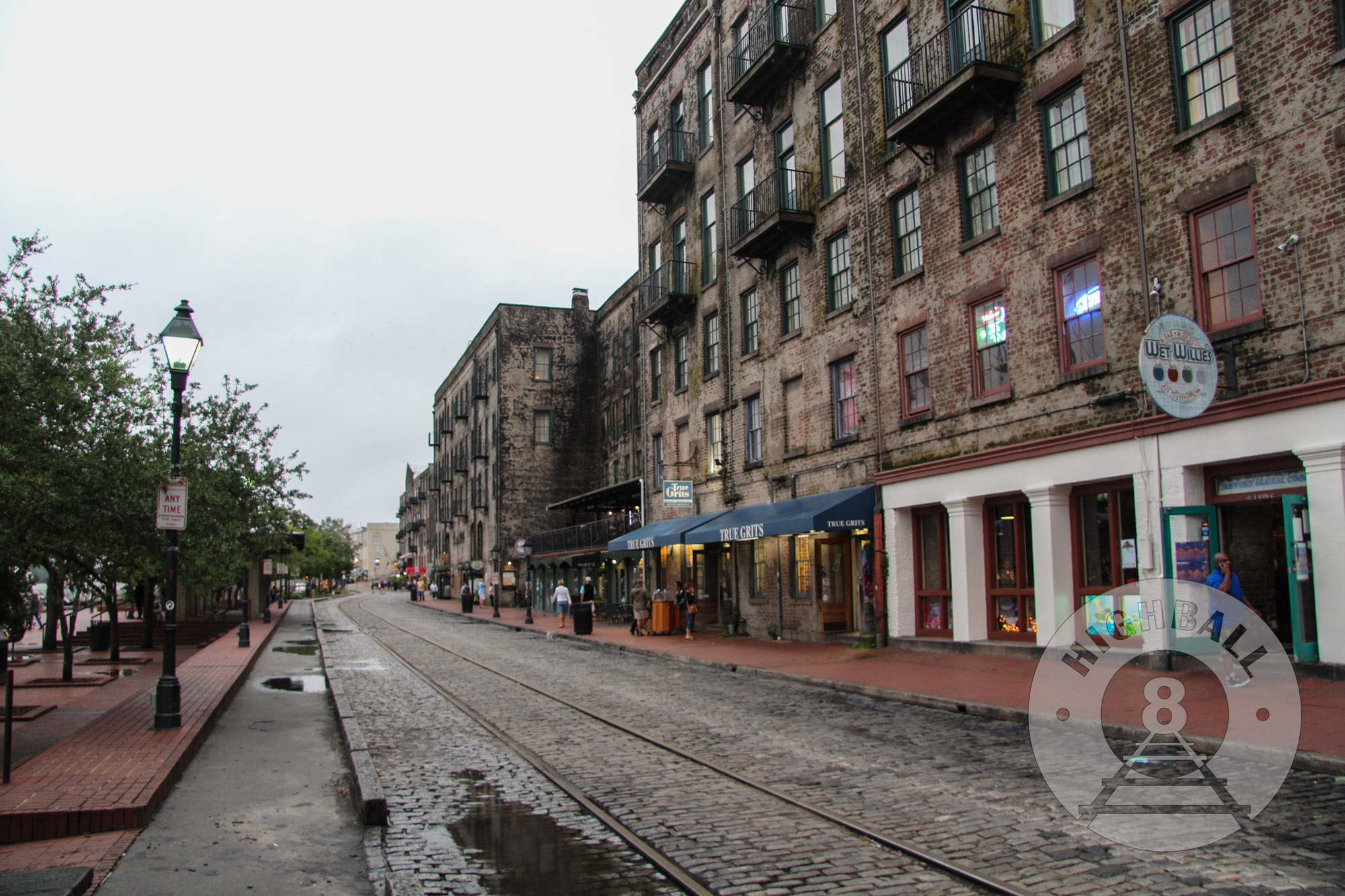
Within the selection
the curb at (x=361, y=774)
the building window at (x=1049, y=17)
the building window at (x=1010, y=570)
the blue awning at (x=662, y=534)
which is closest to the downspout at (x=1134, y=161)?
the building window at (x=1049, y=17)

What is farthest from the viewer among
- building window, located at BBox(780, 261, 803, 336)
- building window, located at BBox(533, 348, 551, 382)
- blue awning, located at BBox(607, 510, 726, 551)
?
building window, located at BBox(533, 348, 551, 382)

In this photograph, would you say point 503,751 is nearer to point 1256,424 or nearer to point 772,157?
point 1256,424

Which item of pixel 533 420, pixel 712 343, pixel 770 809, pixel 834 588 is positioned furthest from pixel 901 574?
pixel 533 420

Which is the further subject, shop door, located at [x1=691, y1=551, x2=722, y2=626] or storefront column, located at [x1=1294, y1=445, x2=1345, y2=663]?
shop door, located at [x1=691, y1=551, x2=722, y2=626]

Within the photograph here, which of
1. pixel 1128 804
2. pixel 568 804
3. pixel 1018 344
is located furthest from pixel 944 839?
pixel 1018 344

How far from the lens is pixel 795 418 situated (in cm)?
2417

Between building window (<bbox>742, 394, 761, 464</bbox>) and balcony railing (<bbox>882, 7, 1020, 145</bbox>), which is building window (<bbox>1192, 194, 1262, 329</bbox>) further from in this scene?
building window (<bbox>742, 394, 761, 464</bbox>)

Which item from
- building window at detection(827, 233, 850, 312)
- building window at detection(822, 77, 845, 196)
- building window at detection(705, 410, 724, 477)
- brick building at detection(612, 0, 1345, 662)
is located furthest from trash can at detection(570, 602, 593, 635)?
building window at detection(822, 77, 845, 196)

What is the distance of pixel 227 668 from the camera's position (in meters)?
18.2

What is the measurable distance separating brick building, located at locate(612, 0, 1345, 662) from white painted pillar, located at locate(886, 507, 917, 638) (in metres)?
0.04

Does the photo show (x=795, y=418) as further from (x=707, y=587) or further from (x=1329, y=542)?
(x=1329, y=542)

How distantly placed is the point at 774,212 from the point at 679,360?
879cm

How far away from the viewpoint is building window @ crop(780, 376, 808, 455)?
2375cm

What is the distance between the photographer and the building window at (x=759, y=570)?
2559 cm
